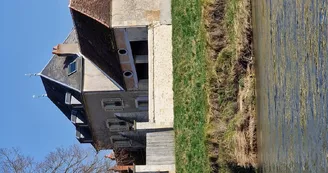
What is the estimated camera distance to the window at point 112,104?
3198 cm

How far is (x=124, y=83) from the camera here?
29812 millimetres

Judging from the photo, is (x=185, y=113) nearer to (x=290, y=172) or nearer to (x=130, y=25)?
(x=130, y=25)

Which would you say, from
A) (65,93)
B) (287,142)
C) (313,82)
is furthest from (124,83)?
(313,82)

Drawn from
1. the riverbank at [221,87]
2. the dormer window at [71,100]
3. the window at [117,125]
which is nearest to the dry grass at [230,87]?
A: the riverbank at [221,87]

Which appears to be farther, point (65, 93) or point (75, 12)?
point (65, 93)

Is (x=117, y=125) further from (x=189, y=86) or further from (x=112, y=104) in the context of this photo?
(x=189, y=86)

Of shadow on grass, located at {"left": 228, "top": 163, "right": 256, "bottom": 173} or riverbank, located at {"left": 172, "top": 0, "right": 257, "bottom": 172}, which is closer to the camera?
shadow on grass, located at {"left": 228, "top": 163, "right": 256, "bottom": 173}

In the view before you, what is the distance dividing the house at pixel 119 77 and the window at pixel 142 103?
54 mm

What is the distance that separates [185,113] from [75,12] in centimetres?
839

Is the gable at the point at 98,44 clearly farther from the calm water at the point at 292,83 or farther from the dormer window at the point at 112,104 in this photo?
the calm water at the point at 292,83

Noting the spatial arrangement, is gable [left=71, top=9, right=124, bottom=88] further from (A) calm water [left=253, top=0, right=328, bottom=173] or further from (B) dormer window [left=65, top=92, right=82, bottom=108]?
(A) calm water [left=253, top=0, right=328, bottom=173]

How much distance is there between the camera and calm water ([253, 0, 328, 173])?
25.1ft

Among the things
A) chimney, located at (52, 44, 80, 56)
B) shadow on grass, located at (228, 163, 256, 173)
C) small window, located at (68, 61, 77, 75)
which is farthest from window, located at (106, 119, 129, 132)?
shadow on grass, located at (228, 163, 256, 173)

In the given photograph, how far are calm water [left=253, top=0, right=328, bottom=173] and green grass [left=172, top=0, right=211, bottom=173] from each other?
319 cm
